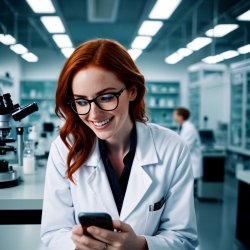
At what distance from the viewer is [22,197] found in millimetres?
1516

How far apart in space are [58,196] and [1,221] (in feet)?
2.09

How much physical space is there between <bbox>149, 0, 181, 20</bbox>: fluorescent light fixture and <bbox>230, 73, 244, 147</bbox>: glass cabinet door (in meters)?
2.67

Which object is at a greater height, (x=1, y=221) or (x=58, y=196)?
(x=58, y=196)

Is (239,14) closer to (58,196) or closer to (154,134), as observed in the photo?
(154,134)

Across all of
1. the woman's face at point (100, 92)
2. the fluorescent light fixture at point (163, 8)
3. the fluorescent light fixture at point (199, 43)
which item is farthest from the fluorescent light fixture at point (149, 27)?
the woman's face at point (100, 92)

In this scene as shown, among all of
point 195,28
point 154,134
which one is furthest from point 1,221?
point 195,28

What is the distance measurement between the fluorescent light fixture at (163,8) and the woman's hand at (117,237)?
129 inches

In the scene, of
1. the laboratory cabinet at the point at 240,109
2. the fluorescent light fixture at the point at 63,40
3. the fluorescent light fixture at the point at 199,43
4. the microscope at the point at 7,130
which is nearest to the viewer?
the microscope at the point at 7,130

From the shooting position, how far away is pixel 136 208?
1.19 meters

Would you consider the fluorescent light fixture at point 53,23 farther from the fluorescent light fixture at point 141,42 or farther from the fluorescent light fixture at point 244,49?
the fluorescent light fixture at point 244,49

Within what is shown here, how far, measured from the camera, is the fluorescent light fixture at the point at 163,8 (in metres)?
3.78

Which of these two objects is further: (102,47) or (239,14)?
(239,14)

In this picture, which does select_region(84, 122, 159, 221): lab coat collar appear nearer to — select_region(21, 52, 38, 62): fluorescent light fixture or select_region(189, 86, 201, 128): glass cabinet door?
select_region(189, 86, 201, 128): glass cabinet door

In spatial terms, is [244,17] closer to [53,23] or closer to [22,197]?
[53,23]
